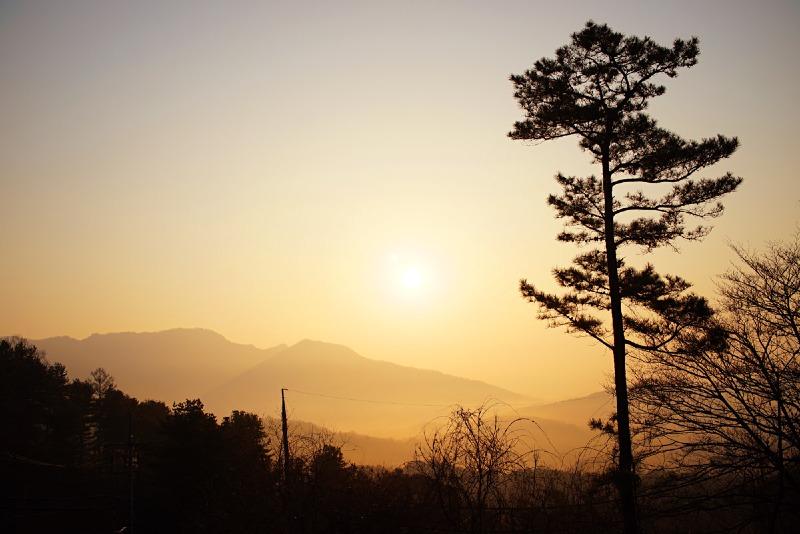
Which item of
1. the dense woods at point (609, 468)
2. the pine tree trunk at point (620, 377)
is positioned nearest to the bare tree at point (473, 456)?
the dense woods at point (609, 468)

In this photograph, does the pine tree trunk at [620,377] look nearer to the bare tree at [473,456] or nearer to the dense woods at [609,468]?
the dense woods at [609,468]

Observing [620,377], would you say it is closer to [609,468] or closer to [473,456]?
[609,468]

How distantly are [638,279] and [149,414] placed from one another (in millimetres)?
81438

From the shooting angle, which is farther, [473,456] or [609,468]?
[609,468]

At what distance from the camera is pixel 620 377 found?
56.4 ft

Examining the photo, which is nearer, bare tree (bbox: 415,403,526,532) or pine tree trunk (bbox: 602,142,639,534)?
bare tree (bbox: 415,403,526,532)

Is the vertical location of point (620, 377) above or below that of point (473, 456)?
above

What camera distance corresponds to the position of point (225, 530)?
50.4 feet

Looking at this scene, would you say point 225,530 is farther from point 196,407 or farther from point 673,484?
point 196,407

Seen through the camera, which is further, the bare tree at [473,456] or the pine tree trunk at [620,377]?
the pine tree trunk at [620,377]

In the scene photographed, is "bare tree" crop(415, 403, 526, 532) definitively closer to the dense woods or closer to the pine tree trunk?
the dense woods

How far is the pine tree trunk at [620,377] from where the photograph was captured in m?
14.6

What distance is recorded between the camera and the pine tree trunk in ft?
47.9

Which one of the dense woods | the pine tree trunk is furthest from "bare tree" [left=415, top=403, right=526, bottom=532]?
the pine tree trunk
